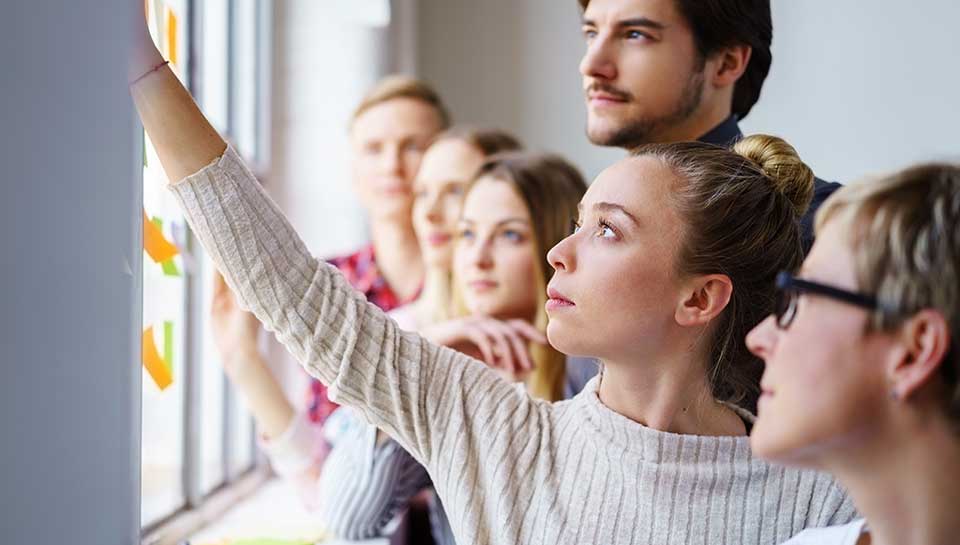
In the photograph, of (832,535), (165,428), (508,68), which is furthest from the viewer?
(508,68)

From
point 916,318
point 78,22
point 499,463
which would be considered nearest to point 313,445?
point 499,463

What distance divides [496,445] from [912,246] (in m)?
0.50

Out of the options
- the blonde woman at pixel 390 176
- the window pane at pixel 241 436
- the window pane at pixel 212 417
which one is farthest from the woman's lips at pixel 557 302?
the window pane at pixel 241 436

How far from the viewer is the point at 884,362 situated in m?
0.73

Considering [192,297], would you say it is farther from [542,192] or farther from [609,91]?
[609,91]

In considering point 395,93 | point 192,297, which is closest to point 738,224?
point 192,297

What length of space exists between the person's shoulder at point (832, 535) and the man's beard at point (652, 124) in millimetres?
538

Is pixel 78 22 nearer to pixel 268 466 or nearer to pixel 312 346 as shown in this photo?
pixel 312 346

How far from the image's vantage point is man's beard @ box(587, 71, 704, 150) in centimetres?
134

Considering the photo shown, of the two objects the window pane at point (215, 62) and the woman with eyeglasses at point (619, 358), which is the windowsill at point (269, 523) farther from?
the window pane at point (215, 62)

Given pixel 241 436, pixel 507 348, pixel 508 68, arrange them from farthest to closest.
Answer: pixel 508 68 < pixel 241 436 < pixel 507 348

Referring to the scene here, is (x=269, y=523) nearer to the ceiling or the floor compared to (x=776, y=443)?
nearer to the floor

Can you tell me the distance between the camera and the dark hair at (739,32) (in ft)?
4.40

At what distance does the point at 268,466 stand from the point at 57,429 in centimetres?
194
